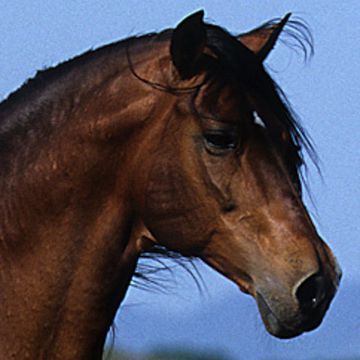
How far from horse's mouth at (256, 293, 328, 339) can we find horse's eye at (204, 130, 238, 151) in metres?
0.60

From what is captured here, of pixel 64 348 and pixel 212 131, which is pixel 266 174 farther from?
pixel 64 348

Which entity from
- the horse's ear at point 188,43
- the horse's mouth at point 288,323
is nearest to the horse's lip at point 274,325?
the horse's mouth at point 288,323

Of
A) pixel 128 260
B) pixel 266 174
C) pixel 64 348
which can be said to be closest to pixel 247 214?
pixel 266 174

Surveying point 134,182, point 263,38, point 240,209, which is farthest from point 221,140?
point 263,38

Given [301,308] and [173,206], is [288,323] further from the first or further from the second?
[173,206]

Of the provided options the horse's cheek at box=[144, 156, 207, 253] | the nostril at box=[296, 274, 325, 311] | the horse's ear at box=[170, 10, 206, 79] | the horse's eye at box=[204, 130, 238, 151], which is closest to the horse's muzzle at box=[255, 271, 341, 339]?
the nostril at box=[296, 274, 325, 311]

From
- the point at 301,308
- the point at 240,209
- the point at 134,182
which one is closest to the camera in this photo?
the point at 301,308

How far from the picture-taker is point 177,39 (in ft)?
18.5

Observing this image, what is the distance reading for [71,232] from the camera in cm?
570

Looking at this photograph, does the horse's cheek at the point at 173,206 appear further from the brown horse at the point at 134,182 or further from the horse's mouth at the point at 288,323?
the horse's mouth at the point at 288,323

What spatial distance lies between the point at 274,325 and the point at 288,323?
63mm

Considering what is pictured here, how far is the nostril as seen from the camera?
536 centimetres

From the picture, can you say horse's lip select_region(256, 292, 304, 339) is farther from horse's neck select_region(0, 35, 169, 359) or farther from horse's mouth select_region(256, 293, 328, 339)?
horse's neck select_region(0, 35, 169, 359)

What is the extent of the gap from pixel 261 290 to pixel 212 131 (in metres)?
0.65
